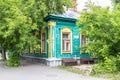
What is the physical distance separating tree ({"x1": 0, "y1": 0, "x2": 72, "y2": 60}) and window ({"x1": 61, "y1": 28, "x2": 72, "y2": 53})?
1.92 metres

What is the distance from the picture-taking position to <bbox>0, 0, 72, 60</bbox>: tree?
17922 mm

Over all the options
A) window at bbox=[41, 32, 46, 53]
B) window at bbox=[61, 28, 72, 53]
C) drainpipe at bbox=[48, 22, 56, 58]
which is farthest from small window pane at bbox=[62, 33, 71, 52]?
window at bbox=[41, 32, 46, 53]

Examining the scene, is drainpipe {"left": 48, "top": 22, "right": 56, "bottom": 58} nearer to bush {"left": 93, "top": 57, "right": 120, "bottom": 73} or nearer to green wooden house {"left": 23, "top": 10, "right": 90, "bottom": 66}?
green wooden house {"left": 23, "top": 10, "right": 90, "bottom": 66}

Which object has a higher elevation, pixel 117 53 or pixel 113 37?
pixel 113 37

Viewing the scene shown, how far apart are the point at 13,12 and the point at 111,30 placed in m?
7.12

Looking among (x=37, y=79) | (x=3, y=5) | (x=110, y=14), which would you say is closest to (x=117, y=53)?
(x=110, y=14)

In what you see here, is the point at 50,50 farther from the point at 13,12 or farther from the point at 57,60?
the point at 13,12

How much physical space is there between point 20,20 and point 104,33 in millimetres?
6058

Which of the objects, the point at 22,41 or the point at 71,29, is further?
the point at 71,29

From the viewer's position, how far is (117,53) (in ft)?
50.6

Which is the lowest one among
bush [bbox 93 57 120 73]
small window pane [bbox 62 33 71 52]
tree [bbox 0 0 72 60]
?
bush [bbox 93 57 120 73]

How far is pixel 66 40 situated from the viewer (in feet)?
70.5

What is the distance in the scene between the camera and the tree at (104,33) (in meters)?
14.8

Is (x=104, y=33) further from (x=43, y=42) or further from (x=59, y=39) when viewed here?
(x=43, y=42)
